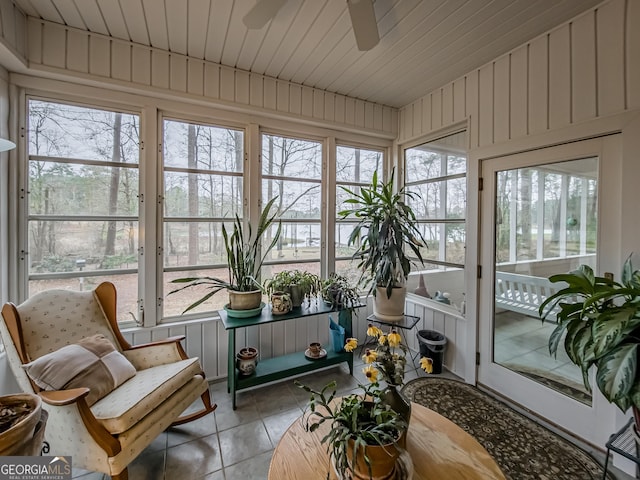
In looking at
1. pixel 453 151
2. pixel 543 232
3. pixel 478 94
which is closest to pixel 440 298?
pixel 543 232

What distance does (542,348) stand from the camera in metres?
2.15

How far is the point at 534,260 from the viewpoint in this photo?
7.29 feet

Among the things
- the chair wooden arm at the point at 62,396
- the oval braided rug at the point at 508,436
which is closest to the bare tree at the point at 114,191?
the chair wooden arm at the point at 62,396

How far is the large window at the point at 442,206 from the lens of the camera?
8.98 feet

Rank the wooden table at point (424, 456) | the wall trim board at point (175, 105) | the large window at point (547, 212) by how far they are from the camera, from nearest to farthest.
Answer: the wooden table at point (424, 456) → the large window at point (547, 212) → the wall trim board at point (175, 105)

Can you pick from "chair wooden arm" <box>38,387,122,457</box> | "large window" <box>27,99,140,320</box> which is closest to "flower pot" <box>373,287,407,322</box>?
"chair wooden arm" <box>38,387,122,457</box>

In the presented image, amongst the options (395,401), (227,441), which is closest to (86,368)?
(227,441)

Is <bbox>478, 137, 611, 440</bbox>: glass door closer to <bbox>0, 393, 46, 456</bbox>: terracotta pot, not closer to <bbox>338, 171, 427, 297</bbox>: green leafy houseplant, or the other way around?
<bbox>338, 171, 427, 297</bbox>: green leafy houseplant

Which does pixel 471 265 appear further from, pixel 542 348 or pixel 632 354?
pixel 632 354

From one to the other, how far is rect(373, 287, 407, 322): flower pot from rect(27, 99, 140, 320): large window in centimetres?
221

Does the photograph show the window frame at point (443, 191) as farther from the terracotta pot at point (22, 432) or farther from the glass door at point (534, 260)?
the terracotta pot at point (22, 432)

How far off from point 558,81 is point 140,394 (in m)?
3.40

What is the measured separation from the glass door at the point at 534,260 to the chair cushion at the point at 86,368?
2.86 m

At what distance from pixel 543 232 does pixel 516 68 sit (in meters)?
1.33
